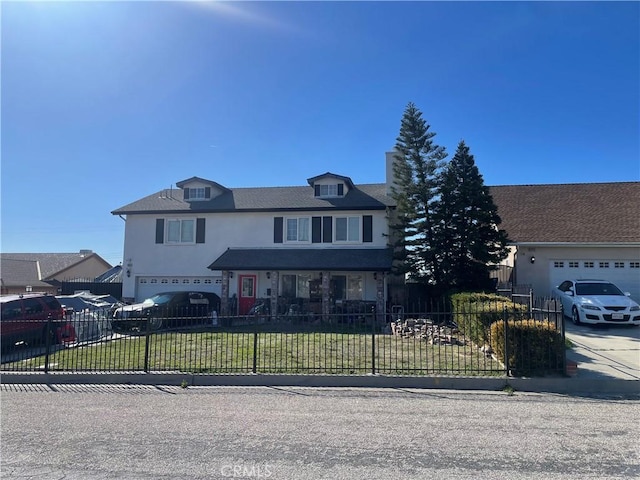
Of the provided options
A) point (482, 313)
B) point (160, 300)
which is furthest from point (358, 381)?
point (160, 300)

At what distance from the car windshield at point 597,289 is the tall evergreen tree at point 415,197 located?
213 inches

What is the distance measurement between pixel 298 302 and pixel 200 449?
13.8m

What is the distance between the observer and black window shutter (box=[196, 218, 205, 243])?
20.5 meters

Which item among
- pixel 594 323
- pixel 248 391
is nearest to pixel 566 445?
pixel 248 391

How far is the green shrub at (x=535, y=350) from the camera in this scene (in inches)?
284

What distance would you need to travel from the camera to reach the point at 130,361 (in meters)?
8.91

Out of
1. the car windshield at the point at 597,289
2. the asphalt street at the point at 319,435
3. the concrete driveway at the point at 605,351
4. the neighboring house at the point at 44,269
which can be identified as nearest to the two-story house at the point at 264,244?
the car windshield at the point at 597,289

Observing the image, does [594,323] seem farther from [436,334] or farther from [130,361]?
[130,361]

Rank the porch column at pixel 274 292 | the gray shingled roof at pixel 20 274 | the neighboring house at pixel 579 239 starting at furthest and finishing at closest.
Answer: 1. the gray shingled roof at pixel 20 274
2. the porch column at pixel 274 292
3. the neighboring house at pixel 579 239

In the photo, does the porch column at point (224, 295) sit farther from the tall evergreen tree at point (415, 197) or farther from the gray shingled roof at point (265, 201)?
the tall evergreen tree at point (415, 197)

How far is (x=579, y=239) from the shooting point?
1675cm

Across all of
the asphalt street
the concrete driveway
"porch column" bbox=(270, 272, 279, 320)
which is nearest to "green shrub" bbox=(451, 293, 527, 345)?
the concrete driveway

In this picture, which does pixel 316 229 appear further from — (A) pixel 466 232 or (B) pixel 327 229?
(A) pixel 466 232

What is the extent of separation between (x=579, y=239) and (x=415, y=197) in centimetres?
698
